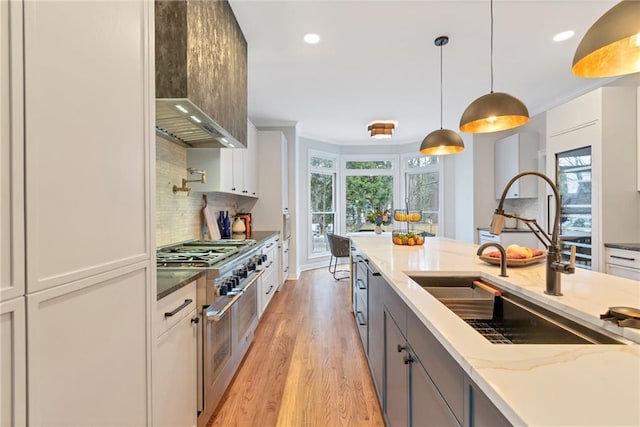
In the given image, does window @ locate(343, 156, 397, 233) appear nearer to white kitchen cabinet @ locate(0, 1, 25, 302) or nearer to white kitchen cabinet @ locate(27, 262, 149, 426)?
white kitchen cabinet @ locate(27, 262, 149, 426)

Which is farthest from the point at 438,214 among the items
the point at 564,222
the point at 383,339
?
the point at 383,339

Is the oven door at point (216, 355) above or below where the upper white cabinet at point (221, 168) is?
below

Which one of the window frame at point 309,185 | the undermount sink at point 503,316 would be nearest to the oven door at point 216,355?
the undermount sink at point 503,316

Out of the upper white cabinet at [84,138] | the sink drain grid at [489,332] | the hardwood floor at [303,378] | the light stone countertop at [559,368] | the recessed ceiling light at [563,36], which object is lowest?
the hardwood floor at [303,378]

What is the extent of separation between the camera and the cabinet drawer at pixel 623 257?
252 centimetres

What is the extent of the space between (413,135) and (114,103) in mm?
5745

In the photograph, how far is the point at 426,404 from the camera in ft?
3.23

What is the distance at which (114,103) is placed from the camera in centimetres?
90

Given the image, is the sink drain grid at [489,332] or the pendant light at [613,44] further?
the sink drain grid at [489,332]

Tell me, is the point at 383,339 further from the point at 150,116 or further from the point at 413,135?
the point at 413,135

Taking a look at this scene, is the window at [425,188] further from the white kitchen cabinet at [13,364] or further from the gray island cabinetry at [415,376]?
the white kitchen cabinet at [13,364]

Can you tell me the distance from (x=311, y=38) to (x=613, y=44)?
2064mm

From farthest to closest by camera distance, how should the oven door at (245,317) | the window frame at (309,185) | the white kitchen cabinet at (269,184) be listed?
the window frame at (309,185), the white kitchen cabinet at (269,184), the oven door at (245,317)

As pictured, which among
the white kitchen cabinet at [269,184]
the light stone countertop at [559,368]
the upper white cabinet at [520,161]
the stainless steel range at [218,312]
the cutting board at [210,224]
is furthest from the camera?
the white kitchen cabinet at [269,184]
